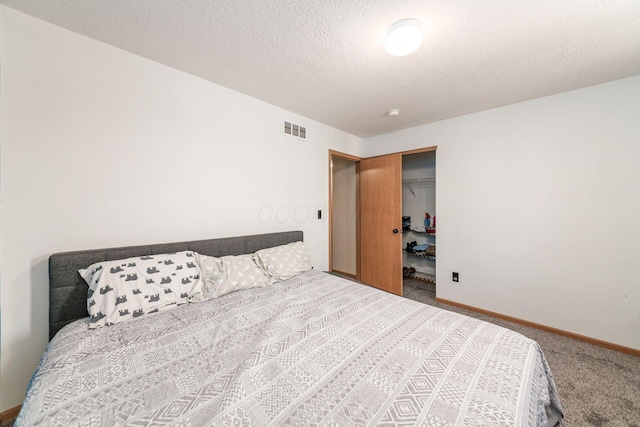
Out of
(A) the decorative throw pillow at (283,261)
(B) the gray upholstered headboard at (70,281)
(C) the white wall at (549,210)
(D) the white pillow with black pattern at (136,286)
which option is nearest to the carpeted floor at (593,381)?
(C) the white wall at (549,210)

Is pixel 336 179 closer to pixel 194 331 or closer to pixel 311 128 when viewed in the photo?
pixel 311 128

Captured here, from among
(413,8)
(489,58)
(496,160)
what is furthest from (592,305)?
(413,8)

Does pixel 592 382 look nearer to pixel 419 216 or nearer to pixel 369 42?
pixel 419 216

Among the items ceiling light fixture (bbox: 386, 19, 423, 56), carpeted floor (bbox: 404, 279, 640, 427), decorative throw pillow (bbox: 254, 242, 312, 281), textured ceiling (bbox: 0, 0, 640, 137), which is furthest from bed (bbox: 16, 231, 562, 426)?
ceiling light fixture (bbox: 386, 19, 423, 56)

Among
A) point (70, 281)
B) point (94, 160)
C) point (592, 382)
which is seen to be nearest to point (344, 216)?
point (592, 382)

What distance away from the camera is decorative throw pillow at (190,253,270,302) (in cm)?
175

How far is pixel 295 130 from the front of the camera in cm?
291

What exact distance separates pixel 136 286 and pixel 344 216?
3.36 meters

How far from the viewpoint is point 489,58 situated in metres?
1.79

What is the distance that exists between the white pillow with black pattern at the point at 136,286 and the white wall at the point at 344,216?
9.58ft

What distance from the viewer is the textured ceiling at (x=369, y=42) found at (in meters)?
1.34

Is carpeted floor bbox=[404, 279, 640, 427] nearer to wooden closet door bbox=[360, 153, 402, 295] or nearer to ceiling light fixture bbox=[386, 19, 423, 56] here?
wooden closet door bbox=[360, 153, 402, 295]

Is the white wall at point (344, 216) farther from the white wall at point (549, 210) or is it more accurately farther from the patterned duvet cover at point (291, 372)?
the patterned duvet cover at point (291, 372)

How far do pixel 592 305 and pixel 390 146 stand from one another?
290cm
